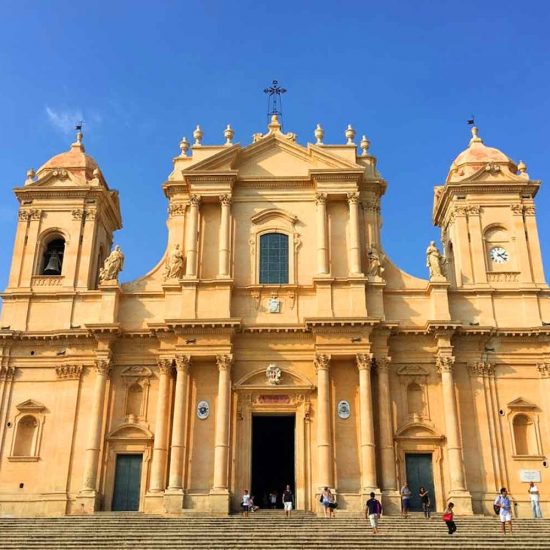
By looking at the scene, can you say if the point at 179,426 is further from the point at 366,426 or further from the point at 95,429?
the point at 366,426

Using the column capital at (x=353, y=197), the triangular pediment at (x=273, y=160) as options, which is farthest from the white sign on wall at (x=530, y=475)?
the triangular pediment at (x=273, y=160)

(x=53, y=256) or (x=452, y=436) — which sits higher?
(x=53, y=256)

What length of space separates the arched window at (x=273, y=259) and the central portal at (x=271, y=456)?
5.55 m

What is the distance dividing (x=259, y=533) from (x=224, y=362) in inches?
298

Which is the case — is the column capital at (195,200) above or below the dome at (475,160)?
below

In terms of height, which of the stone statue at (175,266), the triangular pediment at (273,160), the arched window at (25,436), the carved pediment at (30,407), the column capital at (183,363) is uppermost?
the triangular pediment at (273,160)

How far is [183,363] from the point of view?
27391 millimetres

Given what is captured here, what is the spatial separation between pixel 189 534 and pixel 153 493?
5.12m

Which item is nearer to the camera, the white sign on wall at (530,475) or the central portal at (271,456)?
the white sign on wall at (530,475)

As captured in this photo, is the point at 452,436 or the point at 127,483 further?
the point at 127,483

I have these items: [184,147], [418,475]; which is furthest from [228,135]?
[418,475]

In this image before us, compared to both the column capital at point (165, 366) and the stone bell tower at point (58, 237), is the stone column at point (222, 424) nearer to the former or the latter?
the column capital at point (165, 366)

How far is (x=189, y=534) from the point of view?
21391 mm

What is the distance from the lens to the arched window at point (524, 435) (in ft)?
90.2
